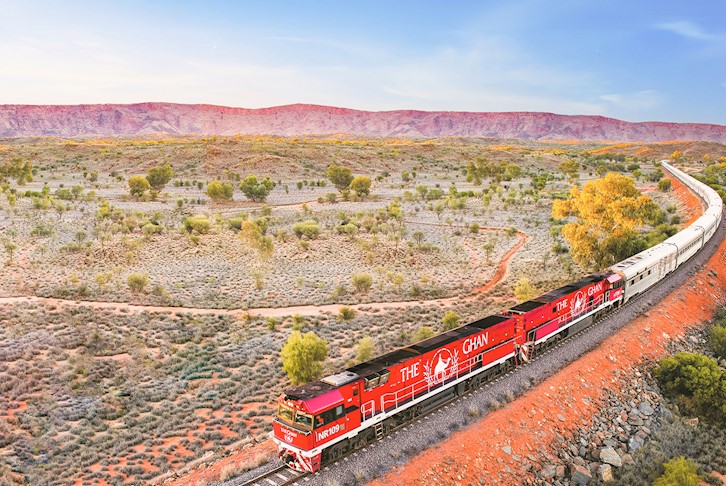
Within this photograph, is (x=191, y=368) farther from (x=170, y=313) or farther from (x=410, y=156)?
(x=410, y=156)

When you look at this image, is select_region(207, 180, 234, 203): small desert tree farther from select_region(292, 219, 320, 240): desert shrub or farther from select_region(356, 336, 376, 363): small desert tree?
select_region(356, 336, 376, 363): small desert tree

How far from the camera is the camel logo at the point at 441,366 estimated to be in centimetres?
2053

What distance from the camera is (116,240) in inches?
2317

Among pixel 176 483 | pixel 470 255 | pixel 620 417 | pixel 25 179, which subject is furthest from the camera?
pixel 25 179

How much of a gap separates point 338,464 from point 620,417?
1325cm

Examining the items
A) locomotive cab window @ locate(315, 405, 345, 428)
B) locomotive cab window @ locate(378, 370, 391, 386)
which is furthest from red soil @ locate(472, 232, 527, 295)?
locomotive cab window @ locate(315, 405, 345, 428)

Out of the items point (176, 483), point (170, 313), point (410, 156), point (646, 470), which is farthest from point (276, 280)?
point (410, 156)

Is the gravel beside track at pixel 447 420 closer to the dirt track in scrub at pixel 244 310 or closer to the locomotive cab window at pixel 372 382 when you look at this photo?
the locomotive cab window at pixel 372 382

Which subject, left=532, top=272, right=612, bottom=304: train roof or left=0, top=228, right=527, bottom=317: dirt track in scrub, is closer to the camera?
left=532, top=272, right=612, bottom=304: train roof

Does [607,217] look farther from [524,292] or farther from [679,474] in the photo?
[679,474]

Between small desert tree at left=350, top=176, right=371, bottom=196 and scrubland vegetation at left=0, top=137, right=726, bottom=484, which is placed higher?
small desert tree at left=350, top=176, right=371, bottom=196

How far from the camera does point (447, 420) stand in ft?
67.9

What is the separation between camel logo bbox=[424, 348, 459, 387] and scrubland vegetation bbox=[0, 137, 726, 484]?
7420 millimetres

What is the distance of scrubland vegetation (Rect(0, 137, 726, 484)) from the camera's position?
23.6m
